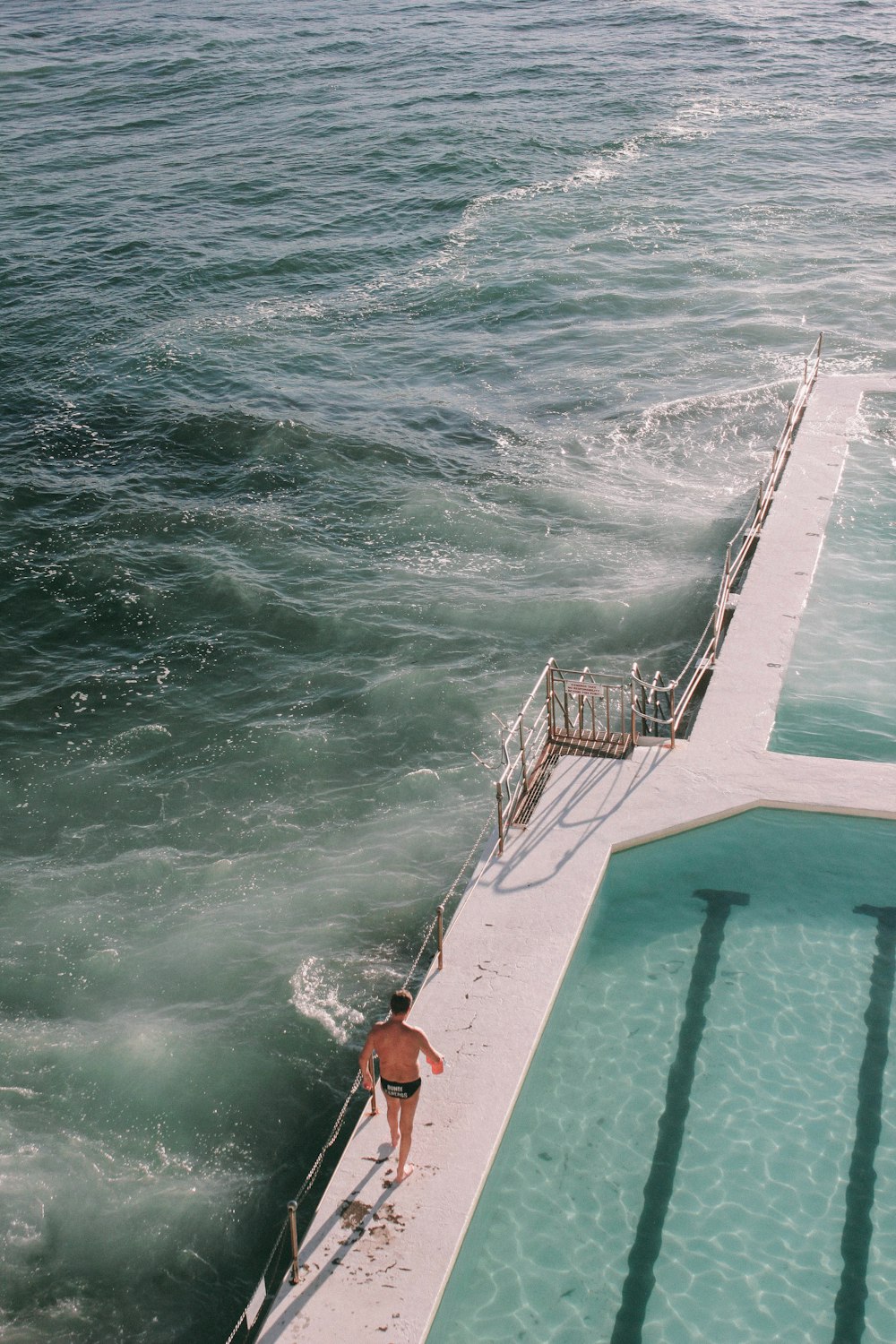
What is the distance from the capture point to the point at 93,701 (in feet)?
56.2

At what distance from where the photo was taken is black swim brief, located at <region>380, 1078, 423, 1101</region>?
8.55 meters

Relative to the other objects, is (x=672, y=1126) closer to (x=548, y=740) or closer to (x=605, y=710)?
(x=548, y=740)

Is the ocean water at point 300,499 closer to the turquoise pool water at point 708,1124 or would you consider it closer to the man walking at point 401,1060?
the man walking at point 401,1060

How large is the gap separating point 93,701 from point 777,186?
2993cm

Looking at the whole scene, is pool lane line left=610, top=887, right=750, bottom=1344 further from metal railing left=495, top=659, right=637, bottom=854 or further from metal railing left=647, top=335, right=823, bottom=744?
metal railing left=647, top=335, right=823, bottom=744

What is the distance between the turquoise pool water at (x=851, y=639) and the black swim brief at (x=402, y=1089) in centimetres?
678

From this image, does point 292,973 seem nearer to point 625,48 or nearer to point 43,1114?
point 43,1114

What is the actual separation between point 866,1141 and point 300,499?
Answer: 15679mm

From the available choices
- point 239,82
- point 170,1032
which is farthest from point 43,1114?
point 239,82

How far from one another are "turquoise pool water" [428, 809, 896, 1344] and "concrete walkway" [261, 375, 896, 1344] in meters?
0.27

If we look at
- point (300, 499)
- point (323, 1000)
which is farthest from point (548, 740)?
point (300, 499)

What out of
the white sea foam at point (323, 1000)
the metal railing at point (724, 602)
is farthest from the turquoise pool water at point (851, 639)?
the white sea foam at point (323, 1000)

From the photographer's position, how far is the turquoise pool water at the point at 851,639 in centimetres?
1380

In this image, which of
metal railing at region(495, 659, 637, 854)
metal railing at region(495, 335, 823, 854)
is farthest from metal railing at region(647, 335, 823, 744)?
metal railing at region(495, 659, 637, 854)
